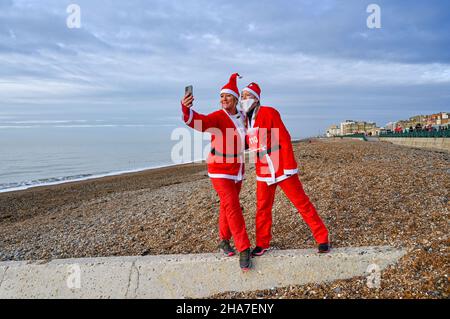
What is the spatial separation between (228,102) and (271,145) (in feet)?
2.17

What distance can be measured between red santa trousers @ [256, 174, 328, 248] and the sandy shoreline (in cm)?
56

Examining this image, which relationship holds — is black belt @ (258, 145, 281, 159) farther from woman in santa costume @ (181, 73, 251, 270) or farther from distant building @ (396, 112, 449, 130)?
distant building @ (396, 112, 449, 130)

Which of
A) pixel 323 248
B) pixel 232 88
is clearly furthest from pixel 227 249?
pixel 232 88

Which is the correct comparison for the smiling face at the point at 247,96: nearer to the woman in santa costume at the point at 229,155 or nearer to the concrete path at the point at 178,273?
the woman in santa costume at the point at 229,155

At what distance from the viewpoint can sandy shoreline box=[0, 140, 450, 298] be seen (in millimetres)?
3768

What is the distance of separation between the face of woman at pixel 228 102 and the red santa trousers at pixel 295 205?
88 centimetres

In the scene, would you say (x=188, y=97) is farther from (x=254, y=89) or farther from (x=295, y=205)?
(x=295, y=205)

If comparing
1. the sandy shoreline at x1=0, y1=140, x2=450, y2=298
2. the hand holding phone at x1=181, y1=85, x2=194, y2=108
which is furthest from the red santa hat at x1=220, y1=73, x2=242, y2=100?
the sandy shoreline at x1=0, y1=140, x2=450, y2=298

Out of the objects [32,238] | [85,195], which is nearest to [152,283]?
[32,238]

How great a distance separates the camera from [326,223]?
5.46 metres

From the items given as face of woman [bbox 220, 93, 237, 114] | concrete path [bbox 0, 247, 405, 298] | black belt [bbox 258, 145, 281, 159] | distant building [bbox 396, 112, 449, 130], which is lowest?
concrete path [bbox 0, 247, 405, 298]

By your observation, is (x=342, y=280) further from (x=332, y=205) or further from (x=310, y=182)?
(x=310, y=182)

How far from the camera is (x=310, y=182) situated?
8031 millimetres
